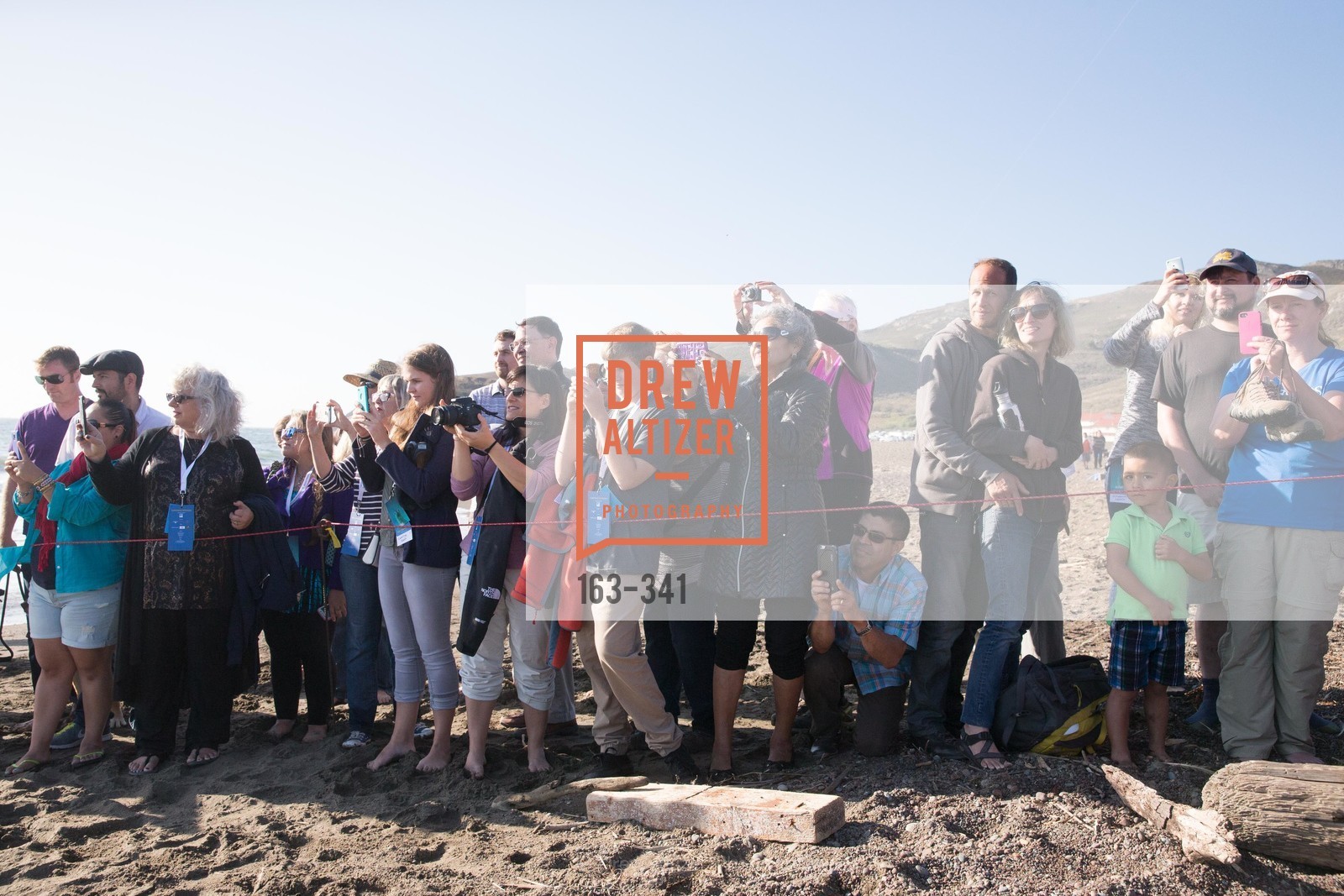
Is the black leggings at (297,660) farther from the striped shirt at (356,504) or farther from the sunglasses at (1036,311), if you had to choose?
the sunglasses at (1036,311)

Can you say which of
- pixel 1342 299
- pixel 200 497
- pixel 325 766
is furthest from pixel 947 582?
pixel 1342 299

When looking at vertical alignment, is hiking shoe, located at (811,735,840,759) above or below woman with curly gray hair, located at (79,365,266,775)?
below

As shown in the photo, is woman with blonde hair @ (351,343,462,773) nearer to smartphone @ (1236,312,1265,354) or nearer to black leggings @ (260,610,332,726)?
black leggings @ (260,610,332,726)

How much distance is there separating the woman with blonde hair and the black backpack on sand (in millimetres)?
2536

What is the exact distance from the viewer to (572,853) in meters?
3.35

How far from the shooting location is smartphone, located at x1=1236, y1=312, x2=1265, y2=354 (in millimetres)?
3830

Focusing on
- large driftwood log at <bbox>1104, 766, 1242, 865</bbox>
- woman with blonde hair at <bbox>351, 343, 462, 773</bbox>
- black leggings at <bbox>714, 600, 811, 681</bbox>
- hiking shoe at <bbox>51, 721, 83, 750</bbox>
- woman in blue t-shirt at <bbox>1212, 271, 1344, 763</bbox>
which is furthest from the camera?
hiking shoe at <bbox>51, 721, 83, 750</bbox>

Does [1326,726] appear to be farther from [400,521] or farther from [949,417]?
[400,521]

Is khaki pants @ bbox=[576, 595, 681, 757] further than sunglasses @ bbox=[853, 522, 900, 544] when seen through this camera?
No

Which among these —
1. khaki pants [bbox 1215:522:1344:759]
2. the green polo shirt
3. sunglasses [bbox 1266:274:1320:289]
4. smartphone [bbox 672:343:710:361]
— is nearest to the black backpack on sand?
the green polo shirt

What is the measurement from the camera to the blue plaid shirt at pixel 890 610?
13.6 ft

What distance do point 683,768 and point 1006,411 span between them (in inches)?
82.6

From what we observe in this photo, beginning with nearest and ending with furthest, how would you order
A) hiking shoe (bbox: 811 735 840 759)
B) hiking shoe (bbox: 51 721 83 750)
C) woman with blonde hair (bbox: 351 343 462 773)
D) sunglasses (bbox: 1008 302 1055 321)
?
1. sunglasses (bbox: 1008 302 1055 321)
2. hiking shoe (bbox: 811 735 840 759)
3. woman with blonde hair (bbox: 351 343 462 773)
4. hiking shoe (bbox: 51 721 83 750)

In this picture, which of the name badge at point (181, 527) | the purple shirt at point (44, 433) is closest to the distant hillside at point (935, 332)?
the name badge at point (181, 527)
